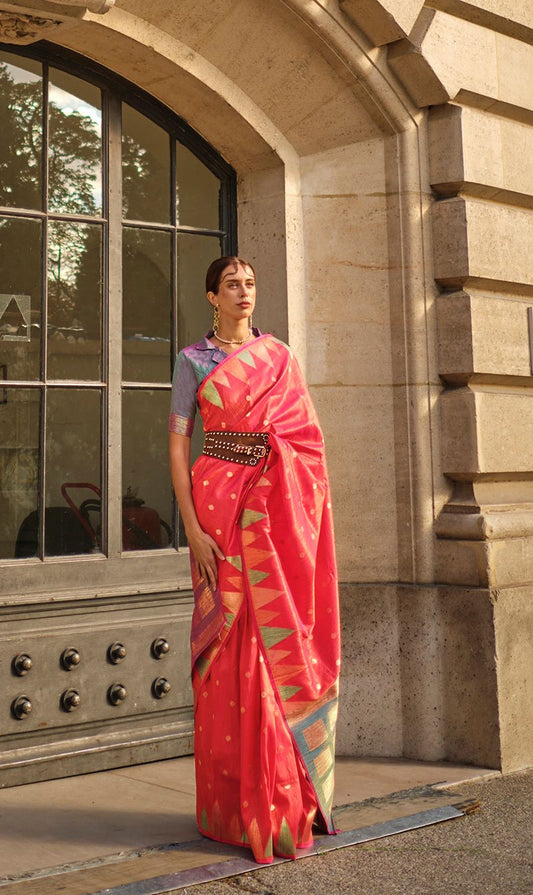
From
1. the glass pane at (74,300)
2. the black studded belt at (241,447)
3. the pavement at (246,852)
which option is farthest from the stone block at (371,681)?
the glass pane at (74,300)

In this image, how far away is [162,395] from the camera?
203 inches

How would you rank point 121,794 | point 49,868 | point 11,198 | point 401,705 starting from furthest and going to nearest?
point 401,705 → point 11,198 → point 121,794 → point 49,868

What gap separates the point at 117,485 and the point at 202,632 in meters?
1.34

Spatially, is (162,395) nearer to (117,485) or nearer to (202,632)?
(117,485)

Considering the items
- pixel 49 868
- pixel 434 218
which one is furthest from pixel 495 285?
pixel 49 868

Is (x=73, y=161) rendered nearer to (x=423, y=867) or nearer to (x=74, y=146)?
(x=74, y=146)

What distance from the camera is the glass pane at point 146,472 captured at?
5008mm

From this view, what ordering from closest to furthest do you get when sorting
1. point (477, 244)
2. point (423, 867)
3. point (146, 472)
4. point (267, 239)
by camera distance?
1. point (423, 867)
2. point (146, 472)
3. point (477, 244)
4. point (267, 239)

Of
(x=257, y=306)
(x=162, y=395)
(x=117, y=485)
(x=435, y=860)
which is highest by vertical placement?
(x=257, y=306)

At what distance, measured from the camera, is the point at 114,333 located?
16.3 feet

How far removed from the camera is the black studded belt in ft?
12.4

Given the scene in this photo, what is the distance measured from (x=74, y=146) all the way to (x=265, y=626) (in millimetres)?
2537

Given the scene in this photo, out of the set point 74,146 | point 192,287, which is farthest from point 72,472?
point 74,146

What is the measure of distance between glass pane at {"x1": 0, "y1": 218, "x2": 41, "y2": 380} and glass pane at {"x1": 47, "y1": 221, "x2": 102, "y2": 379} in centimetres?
7
